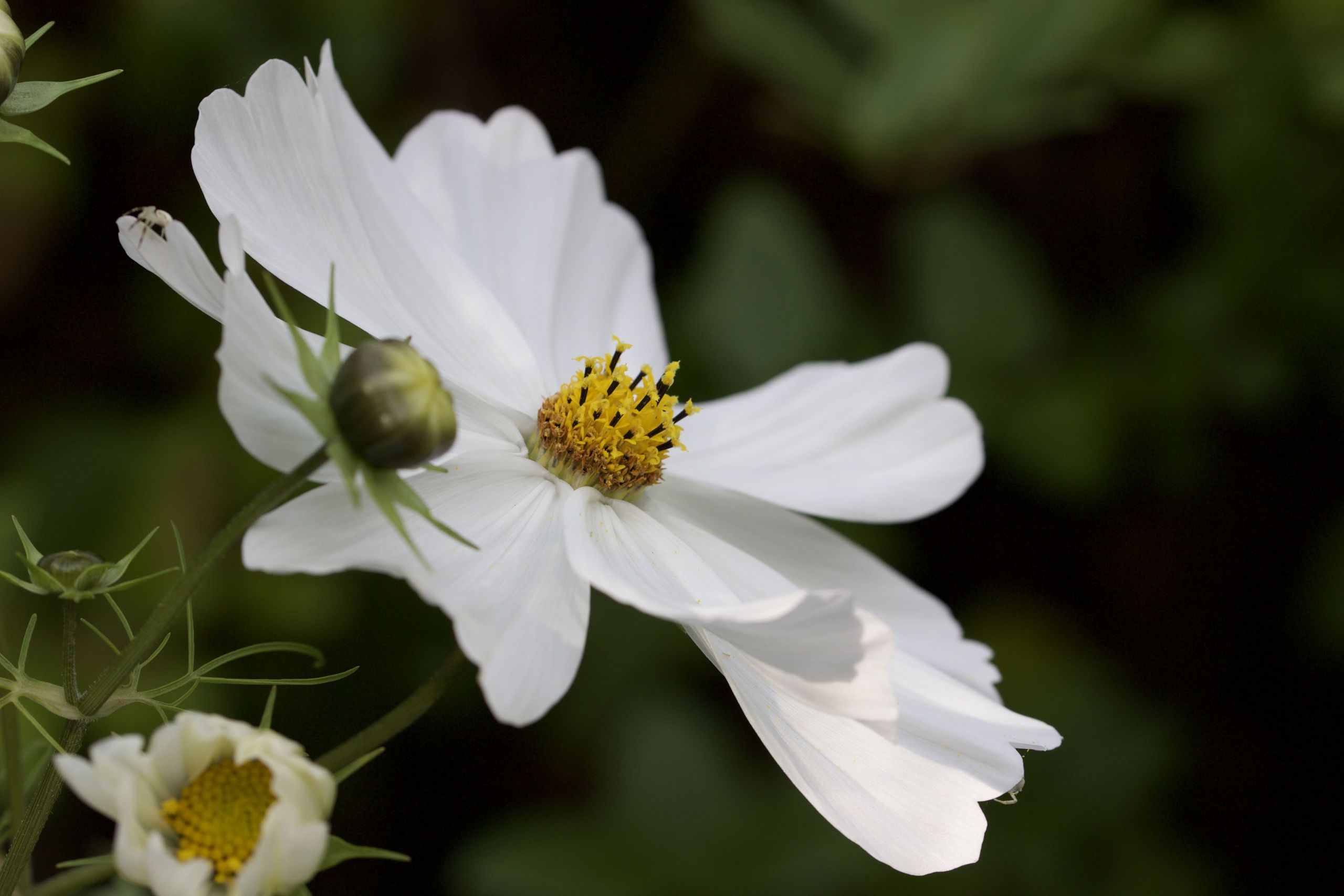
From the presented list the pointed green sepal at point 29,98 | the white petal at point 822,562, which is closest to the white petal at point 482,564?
the white petal at point 822,562

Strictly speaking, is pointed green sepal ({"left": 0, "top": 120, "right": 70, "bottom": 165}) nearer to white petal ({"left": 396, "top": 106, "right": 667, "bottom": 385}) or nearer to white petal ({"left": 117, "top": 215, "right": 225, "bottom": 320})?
white petal ({"left": 117, "top": 215, "right": 225, "bottom": 320})

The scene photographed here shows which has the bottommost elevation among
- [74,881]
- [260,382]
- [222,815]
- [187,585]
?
[74,881]

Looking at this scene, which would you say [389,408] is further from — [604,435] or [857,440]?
[857,440]

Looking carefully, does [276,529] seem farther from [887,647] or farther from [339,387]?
[887,647]

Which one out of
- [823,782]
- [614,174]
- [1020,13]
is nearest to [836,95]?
[1020,13]

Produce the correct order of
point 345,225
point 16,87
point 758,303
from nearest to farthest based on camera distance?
point 16,87 → point 345,225 → point 758,303

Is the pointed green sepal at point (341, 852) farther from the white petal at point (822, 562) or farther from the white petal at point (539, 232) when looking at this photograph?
the white petal at point (539, 232)

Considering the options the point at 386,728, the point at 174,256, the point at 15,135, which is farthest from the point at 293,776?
the point at 15,135
